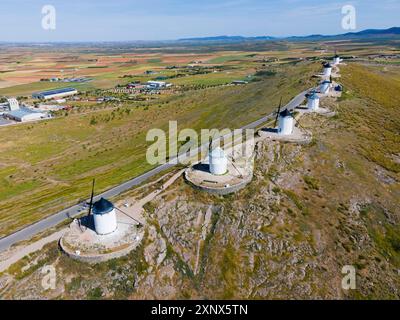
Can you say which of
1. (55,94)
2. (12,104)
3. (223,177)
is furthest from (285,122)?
(55,94)

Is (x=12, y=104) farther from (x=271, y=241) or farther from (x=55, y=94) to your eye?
(x=271, y=241)

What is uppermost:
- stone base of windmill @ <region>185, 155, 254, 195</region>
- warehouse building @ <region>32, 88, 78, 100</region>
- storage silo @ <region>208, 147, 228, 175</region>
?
warehouse building @ <region>32, 88, 78, 100</region>

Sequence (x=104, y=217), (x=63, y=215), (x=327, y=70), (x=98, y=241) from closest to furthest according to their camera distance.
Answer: (x=104, y=217)
(x=98, y=241)
(x=63, y=215)
(x=327, y=70)

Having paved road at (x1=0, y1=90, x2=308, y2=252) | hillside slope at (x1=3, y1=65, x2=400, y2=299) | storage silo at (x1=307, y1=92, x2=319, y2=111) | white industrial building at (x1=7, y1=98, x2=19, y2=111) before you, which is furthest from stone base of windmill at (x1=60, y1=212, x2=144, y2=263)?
white industrial building at (x1=7, y1=98, x2=19, y2=111)

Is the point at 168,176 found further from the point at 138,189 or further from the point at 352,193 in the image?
the point at 352,193

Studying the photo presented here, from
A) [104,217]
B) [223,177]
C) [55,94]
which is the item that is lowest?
[104,217]

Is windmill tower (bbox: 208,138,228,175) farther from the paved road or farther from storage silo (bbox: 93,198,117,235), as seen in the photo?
storage silo (bbox: 93,198,117,235)

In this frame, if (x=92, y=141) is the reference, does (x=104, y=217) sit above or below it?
below
